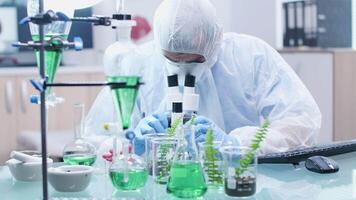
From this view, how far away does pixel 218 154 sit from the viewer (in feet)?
4.13

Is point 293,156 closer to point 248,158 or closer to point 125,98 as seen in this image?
point 248,158

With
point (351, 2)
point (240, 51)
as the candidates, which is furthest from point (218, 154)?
point (351, 2)

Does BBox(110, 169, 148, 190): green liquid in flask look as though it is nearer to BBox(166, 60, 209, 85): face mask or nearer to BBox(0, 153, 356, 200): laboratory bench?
BBox(0, 153, 356, 200): laboratory bench

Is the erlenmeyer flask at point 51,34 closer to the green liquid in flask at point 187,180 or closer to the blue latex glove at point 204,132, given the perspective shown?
the green liquid in flask at point 187,180

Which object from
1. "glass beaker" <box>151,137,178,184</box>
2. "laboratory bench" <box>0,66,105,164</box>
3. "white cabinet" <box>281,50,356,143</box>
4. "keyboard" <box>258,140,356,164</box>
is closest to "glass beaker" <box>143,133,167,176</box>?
"glass beaker" <box>151,137,178,184</box>

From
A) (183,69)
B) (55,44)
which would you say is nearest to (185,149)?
(55,44)

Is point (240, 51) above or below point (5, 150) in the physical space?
above

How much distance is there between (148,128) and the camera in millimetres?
1562

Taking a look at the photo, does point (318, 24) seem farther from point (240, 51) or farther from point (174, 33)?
point (174, 33)

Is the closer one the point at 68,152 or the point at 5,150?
the point at 68,152

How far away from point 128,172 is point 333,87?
2.66 m

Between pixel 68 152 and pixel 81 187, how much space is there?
0.21 meters

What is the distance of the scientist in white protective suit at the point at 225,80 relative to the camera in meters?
1.83

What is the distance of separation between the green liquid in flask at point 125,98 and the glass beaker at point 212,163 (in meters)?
0.26
